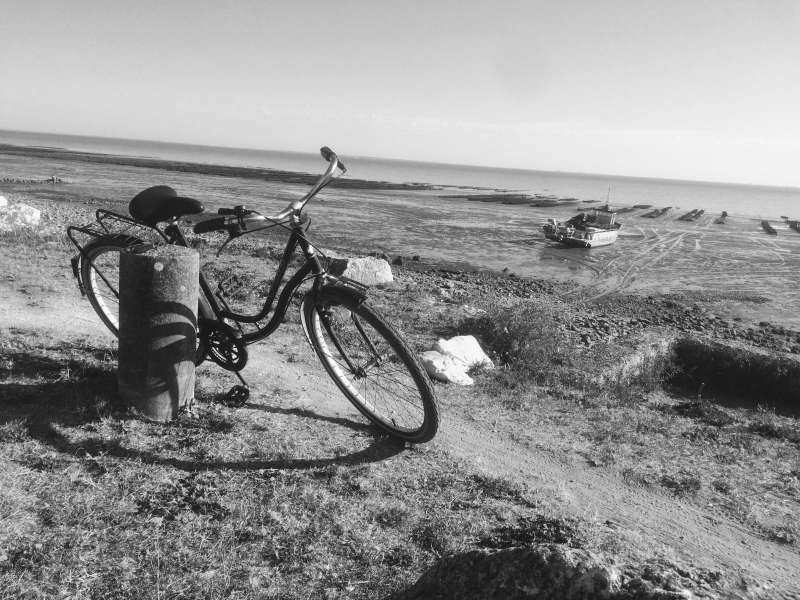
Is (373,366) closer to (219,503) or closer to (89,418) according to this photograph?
(219,503)

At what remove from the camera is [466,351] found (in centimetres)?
772

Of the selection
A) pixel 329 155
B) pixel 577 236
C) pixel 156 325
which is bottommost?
pixel 577 236

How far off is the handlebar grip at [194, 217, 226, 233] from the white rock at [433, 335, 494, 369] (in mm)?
3893

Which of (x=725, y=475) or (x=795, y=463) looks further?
(x=795, y=463)

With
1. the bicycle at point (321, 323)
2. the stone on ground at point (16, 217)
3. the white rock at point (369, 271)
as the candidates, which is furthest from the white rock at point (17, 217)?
the bicycle at point (321, 323)

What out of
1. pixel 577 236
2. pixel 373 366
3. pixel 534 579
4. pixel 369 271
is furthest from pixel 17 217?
pixel 577 236

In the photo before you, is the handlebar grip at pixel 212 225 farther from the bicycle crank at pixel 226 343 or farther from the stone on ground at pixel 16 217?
the stone on ground at pixel 16 217

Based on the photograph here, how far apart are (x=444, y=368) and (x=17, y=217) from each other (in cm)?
1165

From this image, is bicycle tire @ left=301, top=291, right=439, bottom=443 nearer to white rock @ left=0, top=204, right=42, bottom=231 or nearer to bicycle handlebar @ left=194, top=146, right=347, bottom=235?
bicycle handlebar @ left=194, top=146, right=347, bottom=235

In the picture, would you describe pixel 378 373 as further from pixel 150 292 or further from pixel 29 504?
pixel 29 504

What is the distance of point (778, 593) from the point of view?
1.88 metres

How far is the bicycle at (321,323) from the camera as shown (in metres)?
4.18

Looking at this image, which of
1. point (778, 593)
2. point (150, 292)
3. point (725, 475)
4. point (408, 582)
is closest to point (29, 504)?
point (150, 292)

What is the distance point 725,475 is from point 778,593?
4.04 meters
